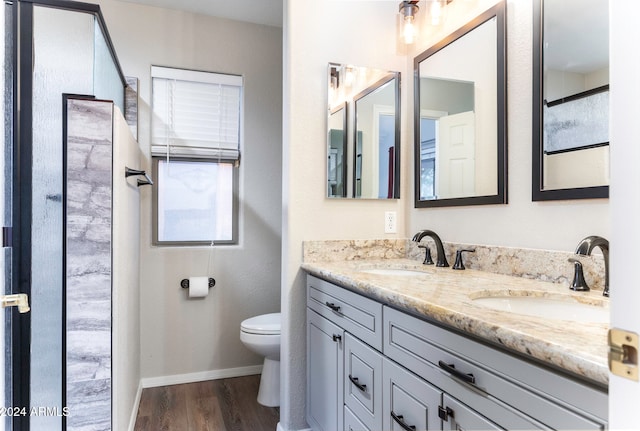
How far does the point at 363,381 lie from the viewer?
1451 mm

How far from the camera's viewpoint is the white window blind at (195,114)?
2803mm

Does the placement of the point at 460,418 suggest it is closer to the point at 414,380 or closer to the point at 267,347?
the point at 414,380

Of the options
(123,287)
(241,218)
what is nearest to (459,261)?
(123,287)

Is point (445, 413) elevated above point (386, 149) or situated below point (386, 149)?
below

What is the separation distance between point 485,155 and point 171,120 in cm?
213

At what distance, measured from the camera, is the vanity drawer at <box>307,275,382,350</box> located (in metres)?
1.37

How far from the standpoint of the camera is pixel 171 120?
9.29ft

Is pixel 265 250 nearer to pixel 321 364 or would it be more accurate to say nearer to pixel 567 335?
pixel 321 364

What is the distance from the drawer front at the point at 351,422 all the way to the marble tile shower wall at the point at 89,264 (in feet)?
3.27

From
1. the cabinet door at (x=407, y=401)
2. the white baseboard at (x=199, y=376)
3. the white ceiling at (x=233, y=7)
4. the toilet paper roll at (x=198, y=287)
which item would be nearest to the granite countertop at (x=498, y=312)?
the cabinet door at (x=407, y=401)

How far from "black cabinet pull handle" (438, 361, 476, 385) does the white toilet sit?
152 cm

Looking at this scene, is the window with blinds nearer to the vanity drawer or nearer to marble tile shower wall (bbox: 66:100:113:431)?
marble tile shower wall (bbox: 66:100:113:431)

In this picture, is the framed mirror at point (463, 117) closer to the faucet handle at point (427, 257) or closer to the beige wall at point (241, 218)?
the faucet handle at point (427, 257)

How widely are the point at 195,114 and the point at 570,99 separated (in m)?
2.36
